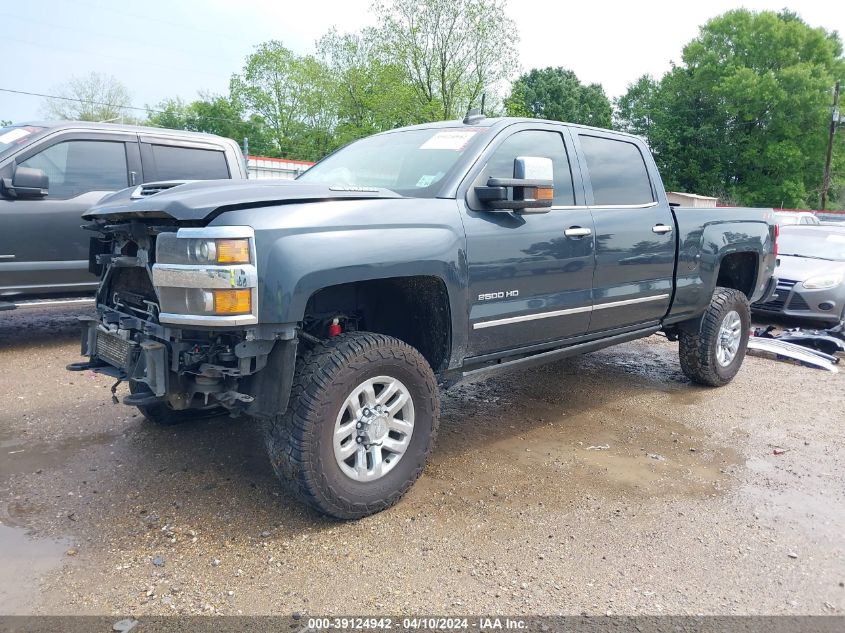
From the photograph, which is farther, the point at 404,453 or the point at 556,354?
the point at 556,354

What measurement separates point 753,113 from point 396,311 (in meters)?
49.1

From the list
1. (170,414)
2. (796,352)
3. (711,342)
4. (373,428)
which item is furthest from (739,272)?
(170,414)

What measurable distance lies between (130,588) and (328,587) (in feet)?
2.50

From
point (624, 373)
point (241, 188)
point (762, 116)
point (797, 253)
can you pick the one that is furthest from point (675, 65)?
point (241, 188)

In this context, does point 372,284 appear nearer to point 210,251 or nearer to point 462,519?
point 210,251

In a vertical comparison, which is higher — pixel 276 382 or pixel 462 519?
pixel 276 382

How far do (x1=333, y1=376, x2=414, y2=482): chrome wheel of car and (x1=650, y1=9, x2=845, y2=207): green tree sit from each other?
4779 cm

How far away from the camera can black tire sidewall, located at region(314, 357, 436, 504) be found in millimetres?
2904

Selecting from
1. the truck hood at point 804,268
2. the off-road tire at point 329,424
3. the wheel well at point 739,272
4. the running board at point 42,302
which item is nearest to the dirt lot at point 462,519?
the off-road tire at point 329,424

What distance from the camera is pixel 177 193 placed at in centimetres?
294

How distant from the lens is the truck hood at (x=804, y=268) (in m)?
8.59

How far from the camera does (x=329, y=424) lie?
2926 mm

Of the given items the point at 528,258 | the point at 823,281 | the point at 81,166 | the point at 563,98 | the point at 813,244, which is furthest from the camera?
the point at 563,98

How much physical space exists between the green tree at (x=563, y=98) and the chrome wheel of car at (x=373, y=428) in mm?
46785
